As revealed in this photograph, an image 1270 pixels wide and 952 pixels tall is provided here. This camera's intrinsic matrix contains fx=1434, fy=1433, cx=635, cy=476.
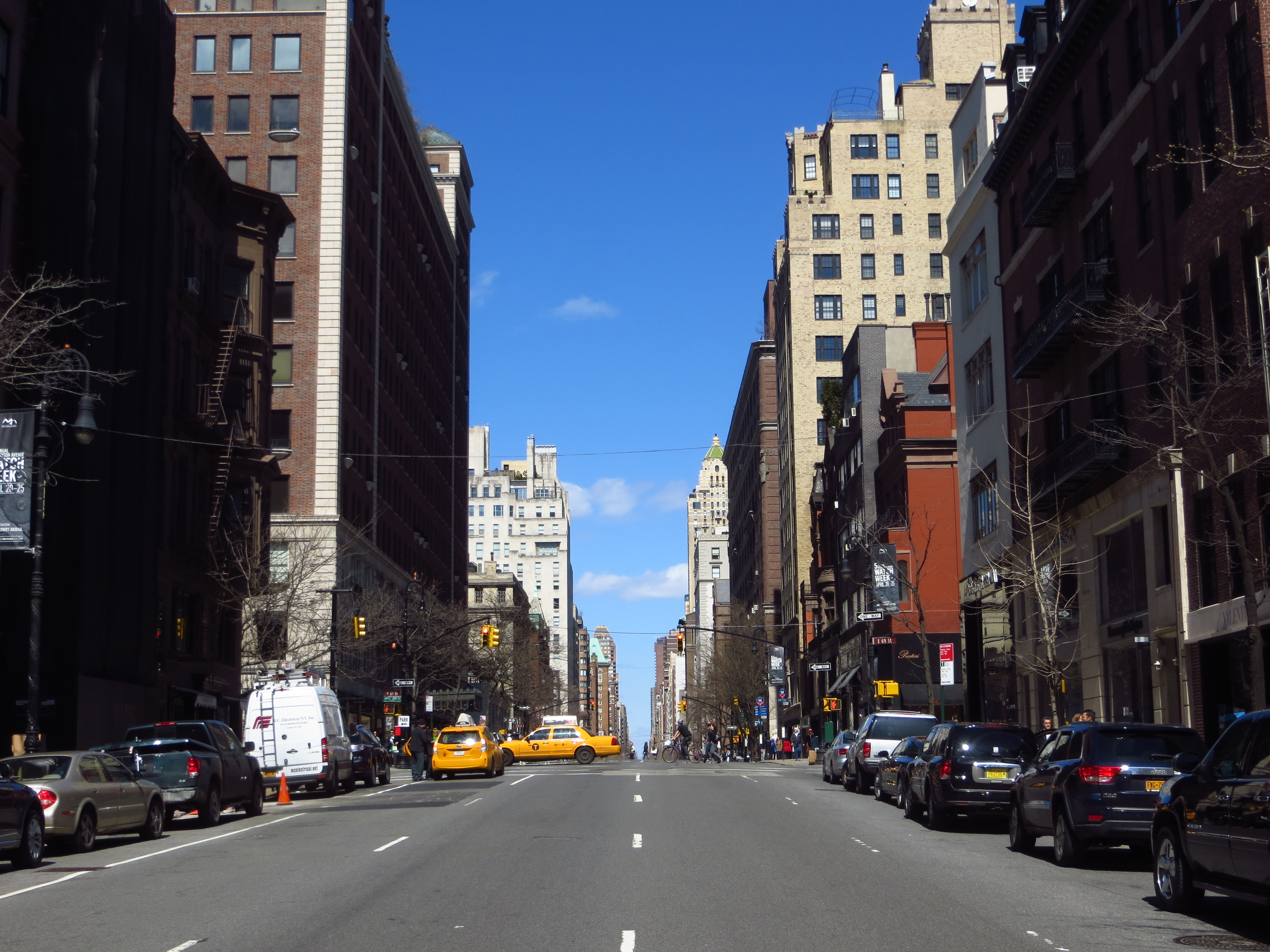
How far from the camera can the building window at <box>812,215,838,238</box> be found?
94312 millimetres

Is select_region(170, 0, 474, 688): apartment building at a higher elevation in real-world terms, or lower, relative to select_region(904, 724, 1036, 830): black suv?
higher

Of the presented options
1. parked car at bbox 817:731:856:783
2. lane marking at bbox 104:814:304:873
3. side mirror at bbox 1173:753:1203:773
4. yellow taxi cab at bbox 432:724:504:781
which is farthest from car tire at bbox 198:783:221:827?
yellow taxi cab at bbox 432:724:504:781

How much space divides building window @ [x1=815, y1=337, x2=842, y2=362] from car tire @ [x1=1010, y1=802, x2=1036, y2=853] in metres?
77.1

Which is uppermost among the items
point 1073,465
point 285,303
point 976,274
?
point 285,303

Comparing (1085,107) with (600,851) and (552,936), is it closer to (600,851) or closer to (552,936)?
(600,851)

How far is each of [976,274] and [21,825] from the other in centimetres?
3851

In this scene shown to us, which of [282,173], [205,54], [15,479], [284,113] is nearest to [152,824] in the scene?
[15,479]

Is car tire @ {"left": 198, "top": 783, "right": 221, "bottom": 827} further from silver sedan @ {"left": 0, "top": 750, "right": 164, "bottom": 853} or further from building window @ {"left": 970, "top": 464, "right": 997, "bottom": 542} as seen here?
building window @ {"left": 970, "top": 464, "right": 997, "bottom": 542}

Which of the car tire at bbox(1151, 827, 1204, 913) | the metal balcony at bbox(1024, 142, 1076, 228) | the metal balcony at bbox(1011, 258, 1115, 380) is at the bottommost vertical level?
the car tire at bbox(1151, 827, 1204, 913)

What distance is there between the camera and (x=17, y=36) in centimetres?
3484

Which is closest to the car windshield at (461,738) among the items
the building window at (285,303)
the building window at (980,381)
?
the building window at (980,381)

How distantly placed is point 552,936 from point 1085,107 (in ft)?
102

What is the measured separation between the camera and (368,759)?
39.2 m

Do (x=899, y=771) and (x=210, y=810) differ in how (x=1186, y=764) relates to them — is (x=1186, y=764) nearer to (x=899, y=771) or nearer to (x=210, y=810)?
(x=899, y=771)
